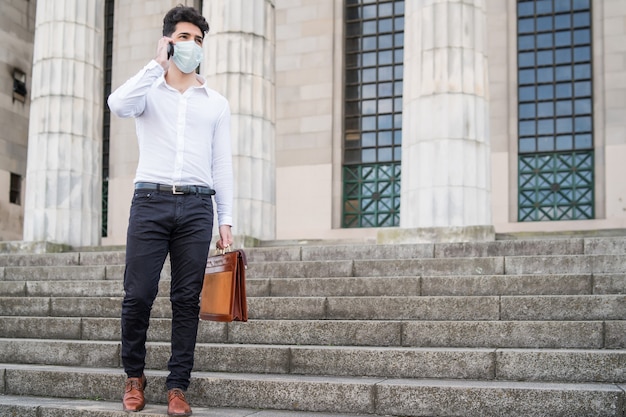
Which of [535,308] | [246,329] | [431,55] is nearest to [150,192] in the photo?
[246,329]

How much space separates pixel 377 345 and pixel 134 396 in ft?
7.52

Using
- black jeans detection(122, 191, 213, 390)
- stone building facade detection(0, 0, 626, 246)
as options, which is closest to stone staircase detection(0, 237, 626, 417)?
black jeans detection(122, 191, 213, 390)

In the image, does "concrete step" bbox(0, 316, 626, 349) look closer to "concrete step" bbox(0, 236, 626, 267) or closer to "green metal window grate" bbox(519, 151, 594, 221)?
"concrete step" bbox(0, 236, 626, 267)

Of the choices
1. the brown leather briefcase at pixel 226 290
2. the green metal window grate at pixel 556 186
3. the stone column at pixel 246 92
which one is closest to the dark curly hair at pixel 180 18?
the brown leather briefcase at pixel 226 290

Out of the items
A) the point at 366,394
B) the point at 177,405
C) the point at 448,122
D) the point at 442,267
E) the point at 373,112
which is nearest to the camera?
the point at 177,405

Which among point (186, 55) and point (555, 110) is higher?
point (555, 110)

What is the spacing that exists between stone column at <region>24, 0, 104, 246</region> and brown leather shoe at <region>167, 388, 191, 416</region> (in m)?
11.3

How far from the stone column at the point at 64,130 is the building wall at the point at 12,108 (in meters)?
5.00

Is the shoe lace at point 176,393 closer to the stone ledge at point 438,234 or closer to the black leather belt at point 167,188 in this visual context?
the black leather belt at point 167,188

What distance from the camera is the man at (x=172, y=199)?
5141mm

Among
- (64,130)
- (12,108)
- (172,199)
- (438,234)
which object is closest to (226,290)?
(172,199)

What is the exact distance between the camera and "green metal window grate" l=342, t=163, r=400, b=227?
64.5 ft

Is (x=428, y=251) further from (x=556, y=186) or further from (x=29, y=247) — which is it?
(x=556, y=186)

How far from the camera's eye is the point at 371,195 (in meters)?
19.9
